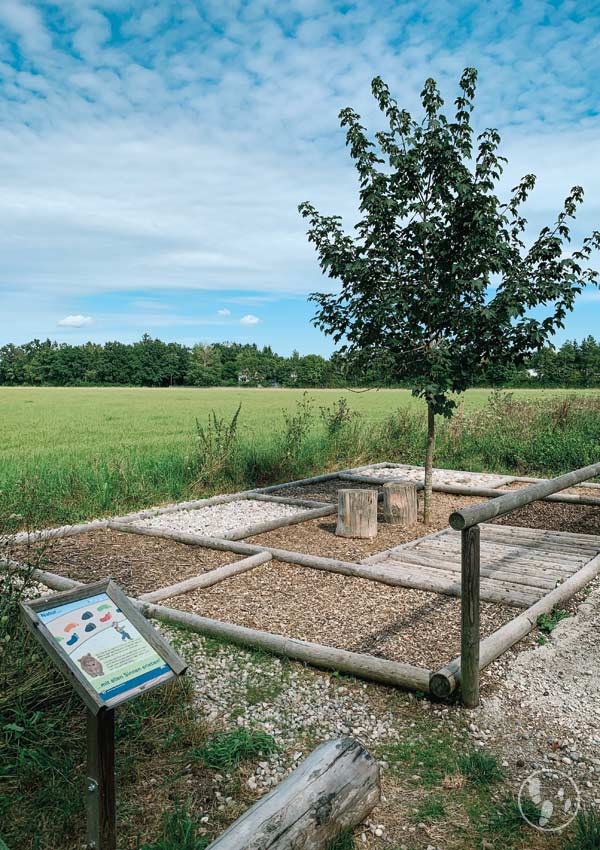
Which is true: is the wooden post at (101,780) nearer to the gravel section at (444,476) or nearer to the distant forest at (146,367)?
the gravel section at (444,476)

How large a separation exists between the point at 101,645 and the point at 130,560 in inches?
203

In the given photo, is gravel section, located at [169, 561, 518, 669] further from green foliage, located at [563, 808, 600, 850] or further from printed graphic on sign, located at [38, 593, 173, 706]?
printed graphic on sign, located at [38, 593, 173, 706]

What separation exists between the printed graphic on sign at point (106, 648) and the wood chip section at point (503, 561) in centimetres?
422

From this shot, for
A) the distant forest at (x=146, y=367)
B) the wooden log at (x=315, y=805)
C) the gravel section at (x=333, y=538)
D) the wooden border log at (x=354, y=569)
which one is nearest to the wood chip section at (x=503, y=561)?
the wooden border log at (x=354, y=569)

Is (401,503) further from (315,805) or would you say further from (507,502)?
(315,805)

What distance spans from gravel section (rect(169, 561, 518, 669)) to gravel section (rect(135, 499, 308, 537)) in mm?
1972

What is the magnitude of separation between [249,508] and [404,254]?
4.42 meters

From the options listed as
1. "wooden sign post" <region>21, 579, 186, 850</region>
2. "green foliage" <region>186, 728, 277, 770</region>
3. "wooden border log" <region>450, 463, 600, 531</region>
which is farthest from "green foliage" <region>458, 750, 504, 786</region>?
"wooden sign post" <region>21, 579, 186, 850</region>

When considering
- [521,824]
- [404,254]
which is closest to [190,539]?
[404,254]

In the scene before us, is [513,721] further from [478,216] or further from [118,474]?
[118,474]

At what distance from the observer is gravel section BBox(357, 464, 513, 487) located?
40.0ft

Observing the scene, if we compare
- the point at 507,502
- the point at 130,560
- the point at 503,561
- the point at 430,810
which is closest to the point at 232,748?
the point at 430,810

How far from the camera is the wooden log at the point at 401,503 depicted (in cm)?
912

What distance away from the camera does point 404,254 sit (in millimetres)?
8359
